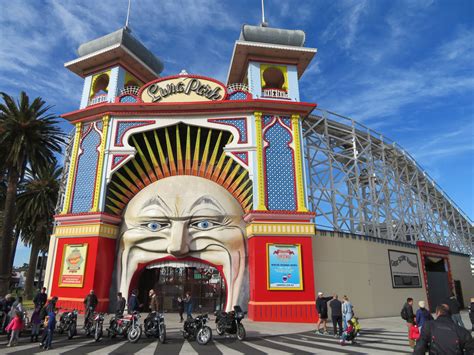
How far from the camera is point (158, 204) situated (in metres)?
19.3

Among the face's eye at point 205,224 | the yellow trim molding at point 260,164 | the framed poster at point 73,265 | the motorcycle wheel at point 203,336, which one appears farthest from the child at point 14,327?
the yellow trim molding at point 260,164

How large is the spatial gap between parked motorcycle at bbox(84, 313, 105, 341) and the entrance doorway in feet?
74.2

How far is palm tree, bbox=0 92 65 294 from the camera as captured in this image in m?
22.3

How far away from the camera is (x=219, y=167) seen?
2058 centimetres

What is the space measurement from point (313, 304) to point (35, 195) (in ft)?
102

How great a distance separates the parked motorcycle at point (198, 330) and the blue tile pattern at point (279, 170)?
332 inches

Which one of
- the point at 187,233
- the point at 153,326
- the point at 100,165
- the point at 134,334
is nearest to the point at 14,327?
the point at 134,334

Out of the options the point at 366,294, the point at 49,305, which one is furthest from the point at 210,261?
the point at 366,294

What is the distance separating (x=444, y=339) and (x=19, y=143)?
26719mm

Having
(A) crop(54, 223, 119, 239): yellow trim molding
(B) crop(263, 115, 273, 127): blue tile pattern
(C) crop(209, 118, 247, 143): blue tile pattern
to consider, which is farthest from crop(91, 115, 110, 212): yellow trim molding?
(B) crop(263, 115, 273, 127): blue tile pattern

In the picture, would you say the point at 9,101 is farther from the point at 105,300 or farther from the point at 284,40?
the point at 284,40

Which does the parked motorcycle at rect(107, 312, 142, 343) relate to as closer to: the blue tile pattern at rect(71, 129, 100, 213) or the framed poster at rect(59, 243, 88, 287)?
the framed poster at rect(59, 243, 88, 287)

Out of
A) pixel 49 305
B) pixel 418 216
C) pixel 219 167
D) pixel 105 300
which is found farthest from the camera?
pixel 418 216

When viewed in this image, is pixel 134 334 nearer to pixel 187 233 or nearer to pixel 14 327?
pixel 14 327
